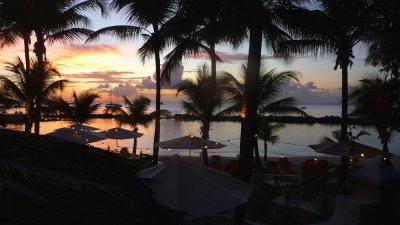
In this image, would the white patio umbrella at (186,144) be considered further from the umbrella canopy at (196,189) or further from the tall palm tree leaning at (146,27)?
the umbrella canopy at (196,189)

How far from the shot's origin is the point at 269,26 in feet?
30.1

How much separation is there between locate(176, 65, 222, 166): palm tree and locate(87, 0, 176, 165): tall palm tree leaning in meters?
1.94

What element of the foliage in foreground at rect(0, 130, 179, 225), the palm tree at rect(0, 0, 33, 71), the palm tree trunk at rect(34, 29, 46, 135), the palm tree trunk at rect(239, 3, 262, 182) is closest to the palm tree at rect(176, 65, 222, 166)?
A: the palm tree trunk at rect(34, 29, 46, 135)

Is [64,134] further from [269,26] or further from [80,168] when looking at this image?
[80,168]

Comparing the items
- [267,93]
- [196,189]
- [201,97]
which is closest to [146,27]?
[201,97]

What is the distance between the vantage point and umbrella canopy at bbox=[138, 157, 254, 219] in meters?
5.73

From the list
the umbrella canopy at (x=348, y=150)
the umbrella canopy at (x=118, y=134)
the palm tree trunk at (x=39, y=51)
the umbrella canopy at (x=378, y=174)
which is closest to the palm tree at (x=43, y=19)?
the palm tree trunk at (x=39, y=51)

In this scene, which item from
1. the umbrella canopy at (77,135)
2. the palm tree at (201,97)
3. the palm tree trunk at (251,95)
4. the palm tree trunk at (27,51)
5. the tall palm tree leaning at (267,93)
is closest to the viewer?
the palm tree trunk at (251,95)

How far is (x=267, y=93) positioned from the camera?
2017 cm

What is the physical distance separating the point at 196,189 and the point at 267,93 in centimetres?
1472

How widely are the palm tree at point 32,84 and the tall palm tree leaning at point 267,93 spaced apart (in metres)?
8.35

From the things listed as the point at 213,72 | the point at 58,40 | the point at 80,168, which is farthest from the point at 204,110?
the point at 80,168

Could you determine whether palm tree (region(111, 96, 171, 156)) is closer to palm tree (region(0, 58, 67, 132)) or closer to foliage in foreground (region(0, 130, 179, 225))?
palm tree (region(0, 58, 67, 132))

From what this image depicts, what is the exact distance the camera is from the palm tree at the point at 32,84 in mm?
18719
